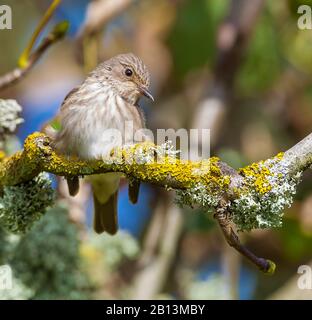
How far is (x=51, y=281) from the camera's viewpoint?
463 cm

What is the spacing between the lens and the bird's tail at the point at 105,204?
4.52 meters

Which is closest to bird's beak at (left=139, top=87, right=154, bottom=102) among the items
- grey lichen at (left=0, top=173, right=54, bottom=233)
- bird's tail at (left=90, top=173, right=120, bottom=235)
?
bird's tail at (left=90, top=173, right=120, bottom=235)

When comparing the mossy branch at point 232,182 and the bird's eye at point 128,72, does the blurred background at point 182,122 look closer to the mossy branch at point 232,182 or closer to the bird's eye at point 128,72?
the bird's eye at point 128,72

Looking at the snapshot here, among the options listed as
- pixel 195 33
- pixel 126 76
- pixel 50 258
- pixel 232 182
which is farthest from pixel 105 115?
pixel 195 33

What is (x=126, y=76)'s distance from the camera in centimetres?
481

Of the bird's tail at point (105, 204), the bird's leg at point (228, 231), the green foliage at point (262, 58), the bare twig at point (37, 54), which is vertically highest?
the green foliage at point (262, 58)

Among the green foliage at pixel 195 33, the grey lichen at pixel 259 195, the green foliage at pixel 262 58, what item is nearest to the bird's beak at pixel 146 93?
the green foliage at pixel 195 33

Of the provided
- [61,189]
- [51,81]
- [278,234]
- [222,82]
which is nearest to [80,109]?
[61,189]

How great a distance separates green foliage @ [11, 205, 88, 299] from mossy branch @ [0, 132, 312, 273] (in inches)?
66.5

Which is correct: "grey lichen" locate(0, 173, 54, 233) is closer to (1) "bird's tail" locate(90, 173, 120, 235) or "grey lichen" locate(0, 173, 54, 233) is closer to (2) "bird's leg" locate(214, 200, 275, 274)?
(2) "bird's leg" locate(214, 200, 275, 274)

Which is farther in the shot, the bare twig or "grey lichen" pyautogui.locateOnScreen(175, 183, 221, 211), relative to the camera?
the bare twig

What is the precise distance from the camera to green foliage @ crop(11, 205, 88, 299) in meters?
4.47

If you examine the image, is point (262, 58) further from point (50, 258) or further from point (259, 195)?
point (259, 195)

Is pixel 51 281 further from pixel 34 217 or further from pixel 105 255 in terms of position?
pixel 34 217
